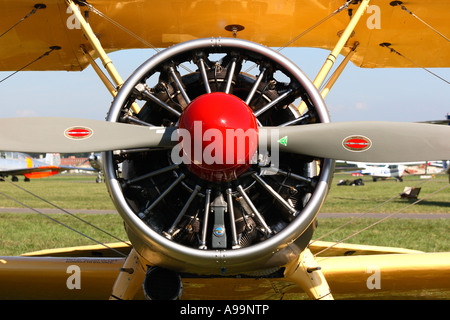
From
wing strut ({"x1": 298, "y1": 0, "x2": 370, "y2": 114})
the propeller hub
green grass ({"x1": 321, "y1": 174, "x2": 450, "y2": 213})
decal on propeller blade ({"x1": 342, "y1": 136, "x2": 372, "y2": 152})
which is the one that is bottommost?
the propeller hub

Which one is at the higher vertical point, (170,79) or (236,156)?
(170,79)

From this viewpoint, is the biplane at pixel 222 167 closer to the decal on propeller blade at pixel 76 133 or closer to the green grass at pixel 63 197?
the decal on propeller blade at pixel 76 133

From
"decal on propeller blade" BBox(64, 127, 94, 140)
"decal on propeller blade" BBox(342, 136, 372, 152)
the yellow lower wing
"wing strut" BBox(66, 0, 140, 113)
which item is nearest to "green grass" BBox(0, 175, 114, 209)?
the yellow lower wing

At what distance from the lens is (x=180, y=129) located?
2936mm

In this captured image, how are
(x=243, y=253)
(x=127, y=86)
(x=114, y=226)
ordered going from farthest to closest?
(x=114, y=226), (x=127, y=86), (x=243, y=253)

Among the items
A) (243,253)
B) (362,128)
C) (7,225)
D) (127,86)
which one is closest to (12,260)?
(127,86)

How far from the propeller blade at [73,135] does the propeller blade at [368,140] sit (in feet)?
2.53

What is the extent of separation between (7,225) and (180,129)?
10.7 m

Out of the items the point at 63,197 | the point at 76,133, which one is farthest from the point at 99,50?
the point at 63,197

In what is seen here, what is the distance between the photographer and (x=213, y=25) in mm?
5164

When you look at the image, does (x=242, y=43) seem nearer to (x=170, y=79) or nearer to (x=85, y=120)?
(x=170, y=79)

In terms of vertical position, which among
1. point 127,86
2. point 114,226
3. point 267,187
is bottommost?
point 267,187

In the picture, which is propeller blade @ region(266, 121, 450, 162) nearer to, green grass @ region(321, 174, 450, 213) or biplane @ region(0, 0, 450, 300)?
biplane @ region(0, 0, 450, 300)

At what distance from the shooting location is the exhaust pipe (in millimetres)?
3543
